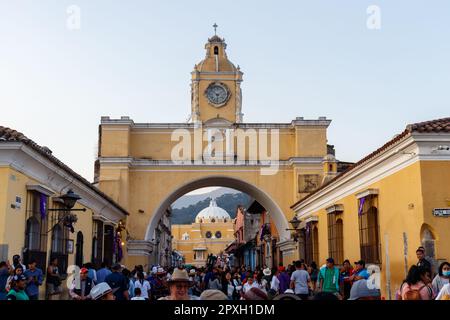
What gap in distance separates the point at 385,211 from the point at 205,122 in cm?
1455

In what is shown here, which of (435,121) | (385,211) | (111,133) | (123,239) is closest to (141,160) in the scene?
(111,133)

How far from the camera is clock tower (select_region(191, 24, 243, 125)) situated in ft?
95.1

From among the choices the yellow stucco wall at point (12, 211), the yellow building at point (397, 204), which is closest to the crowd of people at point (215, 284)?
the yellow stucco wall at point (12, 211)

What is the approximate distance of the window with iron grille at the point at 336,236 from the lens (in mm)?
18781

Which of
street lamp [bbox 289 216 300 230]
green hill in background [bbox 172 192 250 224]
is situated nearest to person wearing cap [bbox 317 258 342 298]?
street lamp [bbox 289 216 300 230]

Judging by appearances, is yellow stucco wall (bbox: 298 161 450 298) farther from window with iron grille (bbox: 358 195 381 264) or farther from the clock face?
the clock face

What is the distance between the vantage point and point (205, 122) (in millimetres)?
27656

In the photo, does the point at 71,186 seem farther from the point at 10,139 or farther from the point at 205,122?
the point at 205,122

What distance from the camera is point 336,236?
62.2 ft

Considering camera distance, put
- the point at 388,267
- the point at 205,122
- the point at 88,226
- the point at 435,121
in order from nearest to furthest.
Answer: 1. the point at 435,121
2. the point at 388,267
3. the point at 88,226
4. the point at 205,122

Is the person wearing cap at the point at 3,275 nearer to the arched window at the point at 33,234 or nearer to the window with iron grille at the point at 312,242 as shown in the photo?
the arched window at the point at 33,234

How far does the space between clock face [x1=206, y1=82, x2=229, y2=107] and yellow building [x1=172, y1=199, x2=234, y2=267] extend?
59.8 m

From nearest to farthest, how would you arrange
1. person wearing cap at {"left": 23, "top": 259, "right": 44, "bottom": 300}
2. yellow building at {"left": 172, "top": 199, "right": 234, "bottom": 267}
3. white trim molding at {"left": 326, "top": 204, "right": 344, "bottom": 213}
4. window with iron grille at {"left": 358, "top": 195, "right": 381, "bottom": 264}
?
1. person wearing cap at {"left": 23, "top": 259, "right": 44, "bottom": 300}
2. window with iron grille at {"left": 358, "top": 195, "right": 381, "bottom": 264}
3. white trim molding at {"left": 326, "top": 204, "right": 344, "bottom": 213}
4. yellow building at {"left": 172, "top": 199, "right": 234, "bottom": 267}

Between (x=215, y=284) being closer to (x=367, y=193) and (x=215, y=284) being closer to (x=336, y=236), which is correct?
(x=367, y=193)
